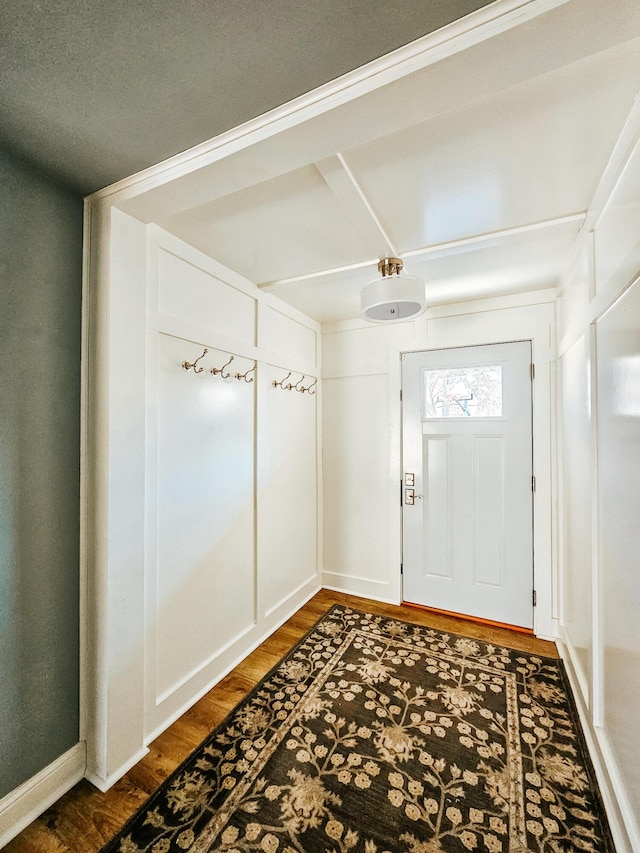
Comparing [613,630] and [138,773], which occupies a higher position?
[613,630]

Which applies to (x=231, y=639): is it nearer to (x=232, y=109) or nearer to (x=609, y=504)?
(x=609, y=504)

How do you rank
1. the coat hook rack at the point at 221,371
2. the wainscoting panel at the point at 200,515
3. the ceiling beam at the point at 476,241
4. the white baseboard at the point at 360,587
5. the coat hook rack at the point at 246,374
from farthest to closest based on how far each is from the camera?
the white baseboard at the point at 360,587
the coat hook rack at the point at 246,374
the coat hook rack at the point at 221,371
the wainscoting panel at the point at 200,515
the ceiling beam at the point at 476,241

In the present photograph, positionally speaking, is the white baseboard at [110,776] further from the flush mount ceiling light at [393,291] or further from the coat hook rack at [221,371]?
the flush mount ceiling light at [393,291]

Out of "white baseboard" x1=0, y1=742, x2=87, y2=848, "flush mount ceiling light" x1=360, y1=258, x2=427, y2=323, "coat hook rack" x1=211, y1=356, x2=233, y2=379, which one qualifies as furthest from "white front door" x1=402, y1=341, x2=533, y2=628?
"white baseboard" x1=0, y1=742, x2=87, y2=848

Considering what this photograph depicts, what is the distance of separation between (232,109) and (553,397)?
2.53 metres

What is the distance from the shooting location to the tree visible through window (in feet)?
9.12

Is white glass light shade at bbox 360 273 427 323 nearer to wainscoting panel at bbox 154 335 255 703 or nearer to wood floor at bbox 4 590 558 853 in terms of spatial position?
wainscoting panel at bbox 154 335 255 703

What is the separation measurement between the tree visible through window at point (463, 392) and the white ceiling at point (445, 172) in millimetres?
698

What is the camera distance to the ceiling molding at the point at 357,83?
81cm

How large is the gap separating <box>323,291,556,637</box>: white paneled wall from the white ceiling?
1.45ft

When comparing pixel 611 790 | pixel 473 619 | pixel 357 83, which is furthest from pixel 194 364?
pixel 473 619

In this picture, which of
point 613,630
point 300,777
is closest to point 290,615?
point 300,777

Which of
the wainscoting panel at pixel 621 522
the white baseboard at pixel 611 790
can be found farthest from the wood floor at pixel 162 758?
the wainscoting panel at pixel 621 522

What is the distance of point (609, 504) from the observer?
1.41 metres
